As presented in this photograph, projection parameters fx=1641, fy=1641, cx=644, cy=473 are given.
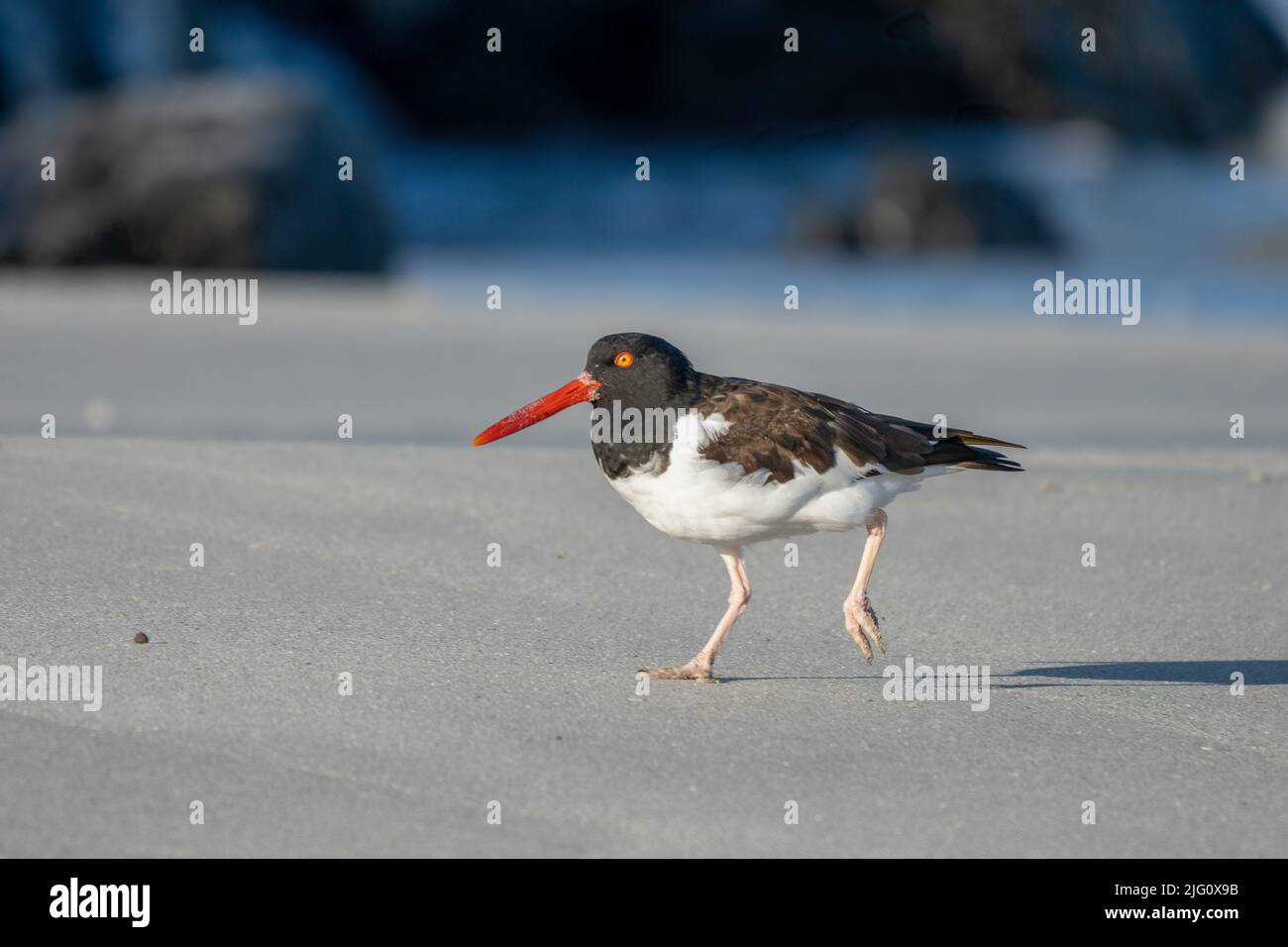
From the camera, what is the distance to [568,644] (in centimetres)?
480

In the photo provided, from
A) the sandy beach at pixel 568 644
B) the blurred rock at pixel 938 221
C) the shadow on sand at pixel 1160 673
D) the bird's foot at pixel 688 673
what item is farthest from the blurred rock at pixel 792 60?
the bird's foot at pixel 688 673

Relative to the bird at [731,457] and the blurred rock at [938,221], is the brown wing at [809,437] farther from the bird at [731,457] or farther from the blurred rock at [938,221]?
the blurred rock at [938,221]

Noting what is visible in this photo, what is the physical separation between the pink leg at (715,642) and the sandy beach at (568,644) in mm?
61

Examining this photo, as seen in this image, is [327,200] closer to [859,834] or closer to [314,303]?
[314,303]

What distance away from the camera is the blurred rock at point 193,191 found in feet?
50.8

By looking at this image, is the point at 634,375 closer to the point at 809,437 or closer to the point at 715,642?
the point at 809,437

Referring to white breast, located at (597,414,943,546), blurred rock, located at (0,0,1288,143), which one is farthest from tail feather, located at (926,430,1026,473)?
blurred rock, located at (0,0,1288,143)

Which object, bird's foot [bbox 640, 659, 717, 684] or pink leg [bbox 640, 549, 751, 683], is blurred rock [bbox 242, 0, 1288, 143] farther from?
bird's foot [bbox 640, 659, 717, 684]

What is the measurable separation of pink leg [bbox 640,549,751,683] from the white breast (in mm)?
196

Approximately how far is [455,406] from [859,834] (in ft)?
18.6

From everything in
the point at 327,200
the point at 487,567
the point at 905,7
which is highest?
the point at 905,7

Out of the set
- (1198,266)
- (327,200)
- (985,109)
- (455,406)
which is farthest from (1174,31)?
(455,406)
